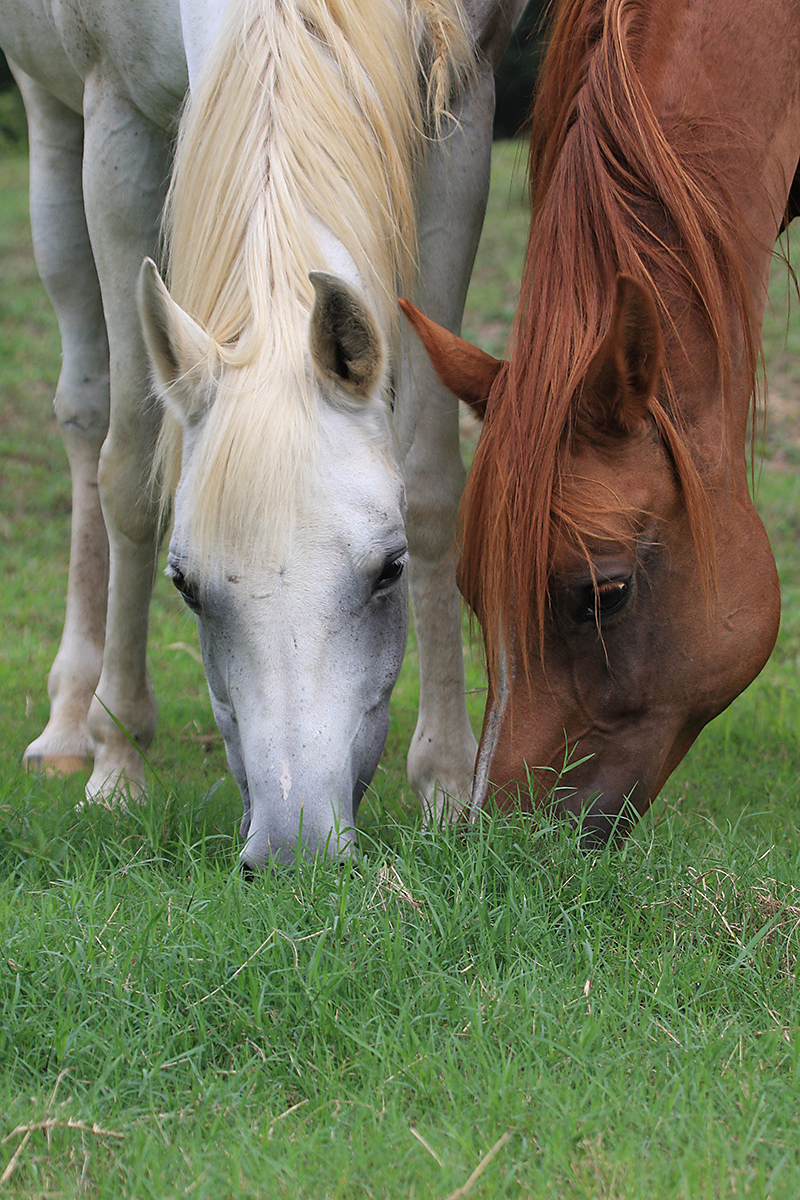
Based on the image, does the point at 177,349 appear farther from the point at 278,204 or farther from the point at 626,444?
the point at 626,444

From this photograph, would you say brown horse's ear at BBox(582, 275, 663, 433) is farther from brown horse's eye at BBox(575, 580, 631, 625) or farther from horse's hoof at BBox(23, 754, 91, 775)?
horse's hoof at BBox(23, 754, 91, 775)

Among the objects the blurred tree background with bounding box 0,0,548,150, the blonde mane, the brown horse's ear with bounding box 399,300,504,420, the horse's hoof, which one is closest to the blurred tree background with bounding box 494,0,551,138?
the blurred tree background with bounding box 0,0,548,150

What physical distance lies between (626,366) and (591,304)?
0.19m

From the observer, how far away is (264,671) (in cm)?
236

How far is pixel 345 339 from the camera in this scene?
2.47 metres

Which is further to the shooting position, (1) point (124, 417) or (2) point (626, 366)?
(1) point (124, 417)

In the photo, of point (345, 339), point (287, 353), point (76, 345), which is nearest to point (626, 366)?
point (345, 339)

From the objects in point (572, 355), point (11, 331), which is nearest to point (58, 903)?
point (572, 355)

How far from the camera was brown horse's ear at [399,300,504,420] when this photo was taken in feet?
8.64

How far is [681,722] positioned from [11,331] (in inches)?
361

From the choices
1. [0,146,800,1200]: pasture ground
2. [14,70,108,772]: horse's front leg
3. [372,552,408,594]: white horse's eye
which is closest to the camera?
[0,146,800,1200]: pasture ground

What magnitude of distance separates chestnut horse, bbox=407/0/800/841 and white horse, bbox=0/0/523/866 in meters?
0.29

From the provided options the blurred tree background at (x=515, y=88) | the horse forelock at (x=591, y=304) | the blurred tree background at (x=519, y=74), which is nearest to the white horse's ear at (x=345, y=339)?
the horse forelock at (x=591, y=304)

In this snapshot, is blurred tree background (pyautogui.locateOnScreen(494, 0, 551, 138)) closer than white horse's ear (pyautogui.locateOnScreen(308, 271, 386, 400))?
No
